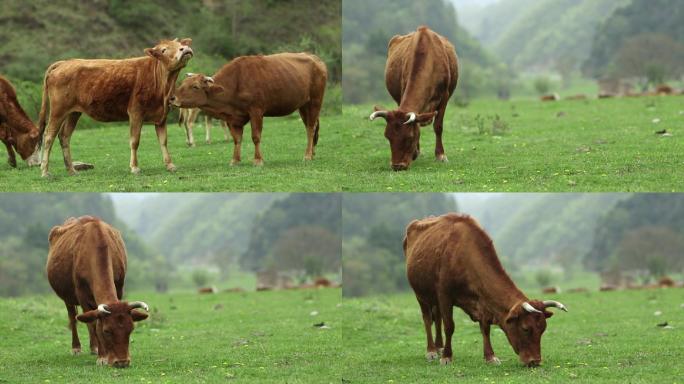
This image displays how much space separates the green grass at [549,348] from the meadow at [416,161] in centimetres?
294

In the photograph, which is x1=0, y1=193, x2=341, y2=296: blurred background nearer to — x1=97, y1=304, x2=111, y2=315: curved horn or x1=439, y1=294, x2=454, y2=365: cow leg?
x1=439, y1=294, x2=454, y2=365: cow leg

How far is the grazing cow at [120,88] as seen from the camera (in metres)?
21.2

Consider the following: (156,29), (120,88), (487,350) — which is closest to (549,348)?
(487,350)

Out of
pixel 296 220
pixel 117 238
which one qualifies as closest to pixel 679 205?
pixel 296 220

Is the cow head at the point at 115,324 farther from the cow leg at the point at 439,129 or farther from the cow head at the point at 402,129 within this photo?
the cow leg at the point at 439,129

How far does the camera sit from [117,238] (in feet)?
62.5

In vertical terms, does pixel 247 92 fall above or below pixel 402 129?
above

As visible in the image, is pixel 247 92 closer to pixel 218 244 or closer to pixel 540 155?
pixel 540 155

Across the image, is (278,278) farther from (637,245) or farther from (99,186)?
(99,186)

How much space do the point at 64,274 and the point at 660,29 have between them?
380 feet

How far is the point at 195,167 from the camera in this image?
2367cm

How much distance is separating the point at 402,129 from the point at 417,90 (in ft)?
4.33

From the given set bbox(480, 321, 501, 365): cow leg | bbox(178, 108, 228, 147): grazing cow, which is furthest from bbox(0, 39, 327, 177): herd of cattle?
bbox(480, 321, 501, 365): cow leg

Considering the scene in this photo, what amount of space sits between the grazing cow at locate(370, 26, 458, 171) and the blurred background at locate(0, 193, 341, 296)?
37.6 metres
